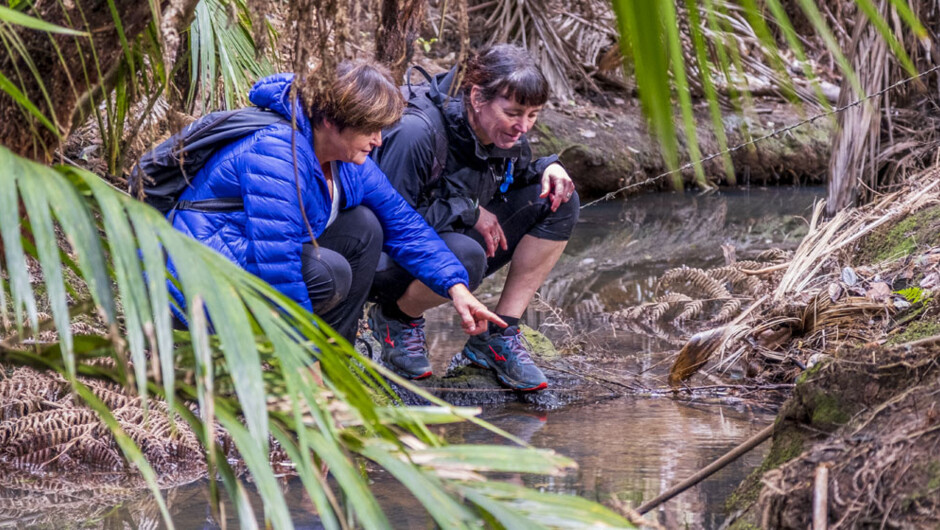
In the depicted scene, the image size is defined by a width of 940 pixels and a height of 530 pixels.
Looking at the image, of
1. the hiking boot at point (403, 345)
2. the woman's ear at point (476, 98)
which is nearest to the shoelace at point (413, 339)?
the hiking boot at point (403, 345)

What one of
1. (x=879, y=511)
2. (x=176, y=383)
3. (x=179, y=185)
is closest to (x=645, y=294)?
(x=179, y=185)

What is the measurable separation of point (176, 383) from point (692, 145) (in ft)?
2.47

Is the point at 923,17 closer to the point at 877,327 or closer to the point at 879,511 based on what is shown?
the point at 877,327

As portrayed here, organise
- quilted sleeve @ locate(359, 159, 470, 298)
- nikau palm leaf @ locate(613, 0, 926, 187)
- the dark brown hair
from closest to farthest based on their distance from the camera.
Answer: nikau palm leaf @ locate(613, 0, 926, 187) → quilted sleeve @ locate(359, 159, 470, 298) → the dark brown hair

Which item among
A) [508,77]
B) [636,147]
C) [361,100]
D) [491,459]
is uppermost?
[636,147]

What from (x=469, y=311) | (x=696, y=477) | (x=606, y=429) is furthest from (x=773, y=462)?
(x=469, y=311)

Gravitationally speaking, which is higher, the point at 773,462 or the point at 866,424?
the point at 866,424

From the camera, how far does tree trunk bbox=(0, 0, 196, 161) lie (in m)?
1.46

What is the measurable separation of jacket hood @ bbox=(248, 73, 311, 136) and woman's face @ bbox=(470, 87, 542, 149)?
737 mm

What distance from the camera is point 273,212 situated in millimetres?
2621

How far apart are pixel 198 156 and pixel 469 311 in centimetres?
90

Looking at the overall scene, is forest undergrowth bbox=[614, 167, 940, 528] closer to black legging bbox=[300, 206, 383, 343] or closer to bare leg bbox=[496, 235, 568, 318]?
bare leg bbox=[496, 235, 568, 318]

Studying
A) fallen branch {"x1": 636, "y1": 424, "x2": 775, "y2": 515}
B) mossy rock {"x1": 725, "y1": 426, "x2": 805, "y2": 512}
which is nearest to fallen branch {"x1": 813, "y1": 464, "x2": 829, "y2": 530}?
fallen branch {"x1": 636, "y1": 424, "x2": 775, "y2": 515}

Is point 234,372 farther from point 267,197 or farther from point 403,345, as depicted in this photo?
point 403,345
